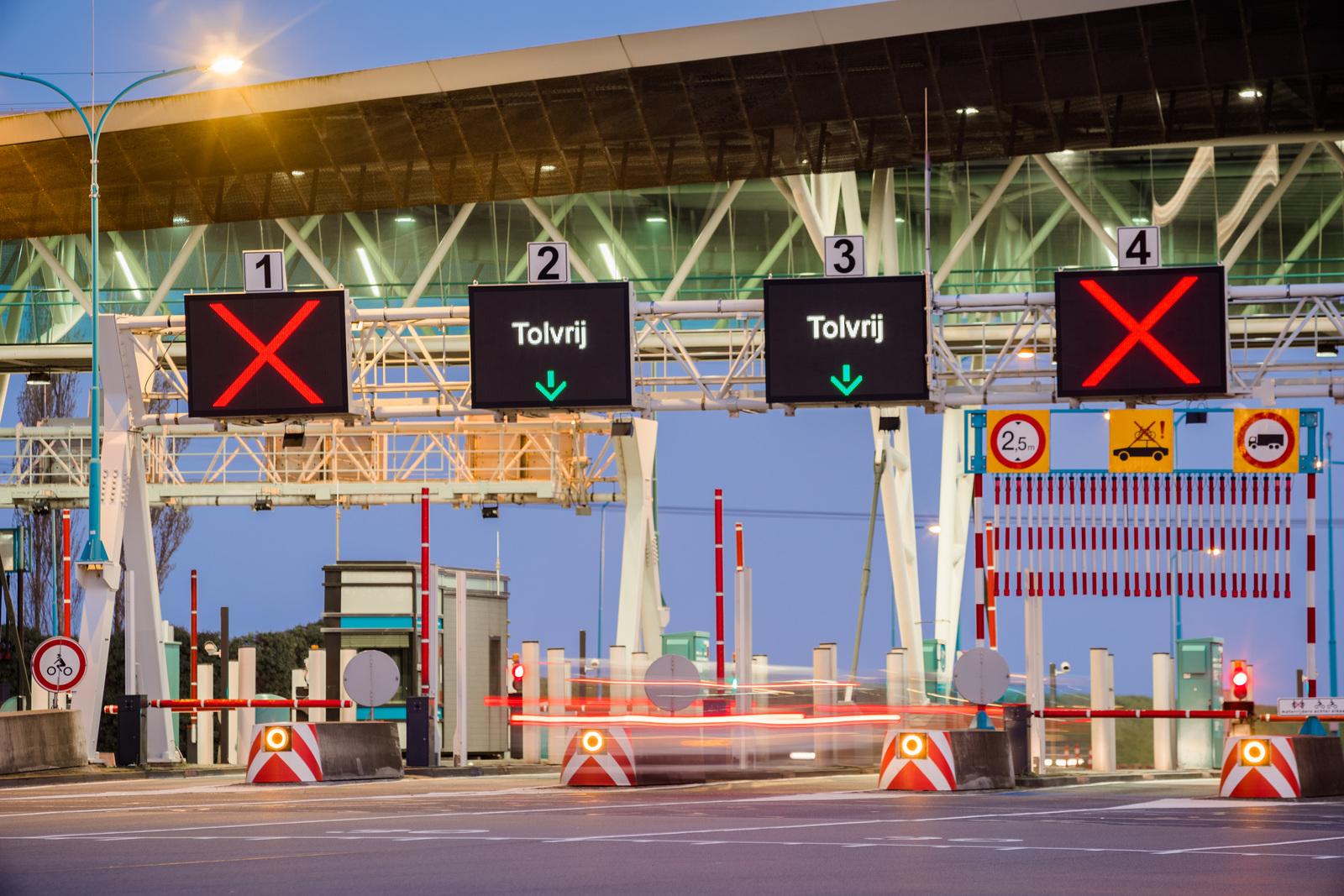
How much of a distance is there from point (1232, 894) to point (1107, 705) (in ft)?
86.2

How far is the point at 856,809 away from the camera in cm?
1886

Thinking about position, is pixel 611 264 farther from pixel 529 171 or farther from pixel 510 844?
pixel 510 844

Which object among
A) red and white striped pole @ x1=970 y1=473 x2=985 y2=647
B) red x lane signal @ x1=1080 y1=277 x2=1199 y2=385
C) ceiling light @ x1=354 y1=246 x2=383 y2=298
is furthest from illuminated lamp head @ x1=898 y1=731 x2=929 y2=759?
ceiling light @ x1=354 y1=246 x2=383 y2=298

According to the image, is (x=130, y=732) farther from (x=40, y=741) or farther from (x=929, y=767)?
(x=929, y=767)

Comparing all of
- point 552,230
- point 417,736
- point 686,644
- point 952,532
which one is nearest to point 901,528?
point 686,644

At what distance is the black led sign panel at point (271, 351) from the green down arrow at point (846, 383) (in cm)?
675

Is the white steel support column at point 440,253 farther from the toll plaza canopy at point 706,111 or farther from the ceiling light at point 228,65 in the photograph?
the ceiling light at point 228,65

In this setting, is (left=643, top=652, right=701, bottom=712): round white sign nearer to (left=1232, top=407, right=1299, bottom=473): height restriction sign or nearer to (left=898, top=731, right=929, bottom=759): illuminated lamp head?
(left=898, top=731, right=929, bottom=759): illuminated lamp head

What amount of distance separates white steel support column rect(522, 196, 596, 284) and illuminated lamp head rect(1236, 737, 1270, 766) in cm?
1818

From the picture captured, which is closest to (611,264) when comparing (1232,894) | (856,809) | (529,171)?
(529,171)

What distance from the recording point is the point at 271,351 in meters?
28.0

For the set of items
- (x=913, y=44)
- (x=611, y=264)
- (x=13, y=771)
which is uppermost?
(x=913, y=44)

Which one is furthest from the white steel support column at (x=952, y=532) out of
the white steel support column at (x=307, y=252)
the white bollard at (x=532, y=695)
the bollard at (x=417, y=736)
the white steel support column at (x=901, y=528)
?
the bollard at (x=417, y=736)

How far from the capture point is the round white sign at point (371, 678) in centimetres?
2495
